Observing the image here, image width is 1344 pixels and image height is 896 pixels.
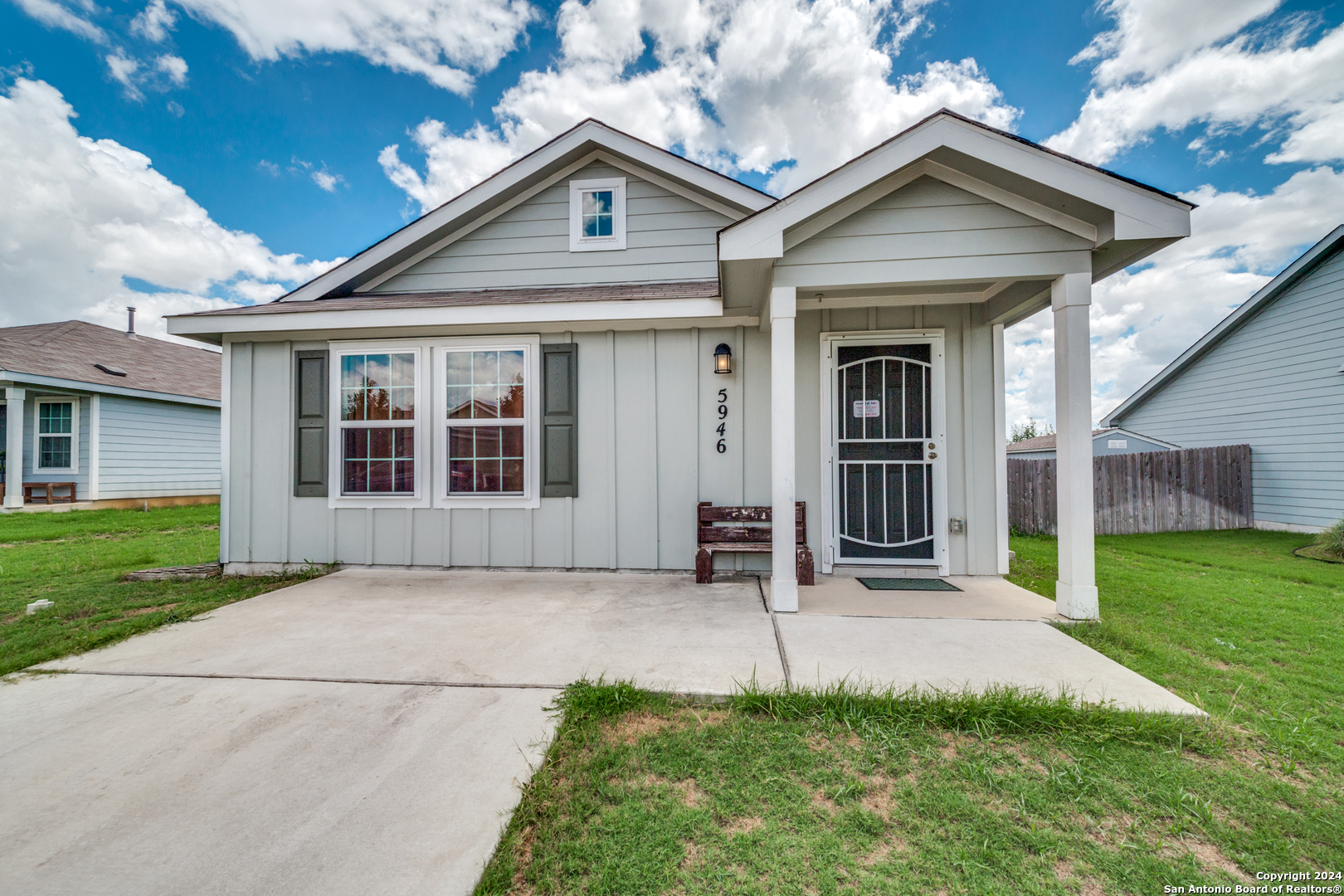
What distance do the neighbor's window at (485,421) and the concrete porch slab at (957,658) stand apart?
Answer: 2.87 meters

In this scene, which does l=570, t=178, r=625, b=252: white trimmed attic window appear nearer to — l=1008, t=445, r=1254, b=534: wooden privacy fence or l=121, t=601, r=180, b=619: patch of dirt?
l=121, t=601, r=180, b=619: patch of dirt

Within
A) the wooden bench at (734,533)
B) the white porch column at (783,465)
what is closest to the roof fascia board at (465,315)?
the white porch column at (783,465)

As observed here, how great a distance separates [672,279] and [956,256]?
281 cm

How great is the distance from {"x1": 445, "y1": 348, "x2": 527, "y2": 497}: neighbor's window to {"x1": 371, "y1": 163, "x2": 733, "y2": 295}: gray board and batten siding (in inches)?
49.8

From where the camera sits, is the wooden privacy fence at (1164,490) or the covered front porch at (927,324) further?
the wooden privacy fence at (1164,490)

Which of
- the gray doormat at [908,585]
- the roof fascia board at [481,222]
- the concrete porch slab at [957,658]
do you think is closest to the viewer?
the concrete porch slab at [957,658]

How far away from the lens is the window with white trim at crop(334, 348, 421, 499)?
15.8 ft

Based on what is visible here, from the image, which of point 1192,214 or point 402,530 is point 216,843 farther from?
point 1192,214

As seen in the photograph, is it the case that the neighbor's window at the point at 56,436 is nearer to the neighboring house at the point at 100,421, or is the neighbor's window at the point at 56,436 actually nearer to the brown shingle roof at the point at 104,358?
the neighboring house at the point at 100,421

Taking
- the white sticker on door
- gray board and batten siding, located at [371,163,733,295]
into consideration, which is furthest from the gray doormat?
gray board and batten siding, located at [371,163,733,295]

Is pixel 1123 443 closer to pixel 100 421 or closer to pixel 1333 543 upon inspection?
pixel 1333 543

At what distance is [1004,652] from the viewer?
2723 mm

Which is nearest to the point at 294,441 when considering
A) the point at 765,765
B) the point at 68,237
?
the point at 765,765

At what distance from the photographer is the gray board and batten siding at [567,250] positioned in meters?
5.39
